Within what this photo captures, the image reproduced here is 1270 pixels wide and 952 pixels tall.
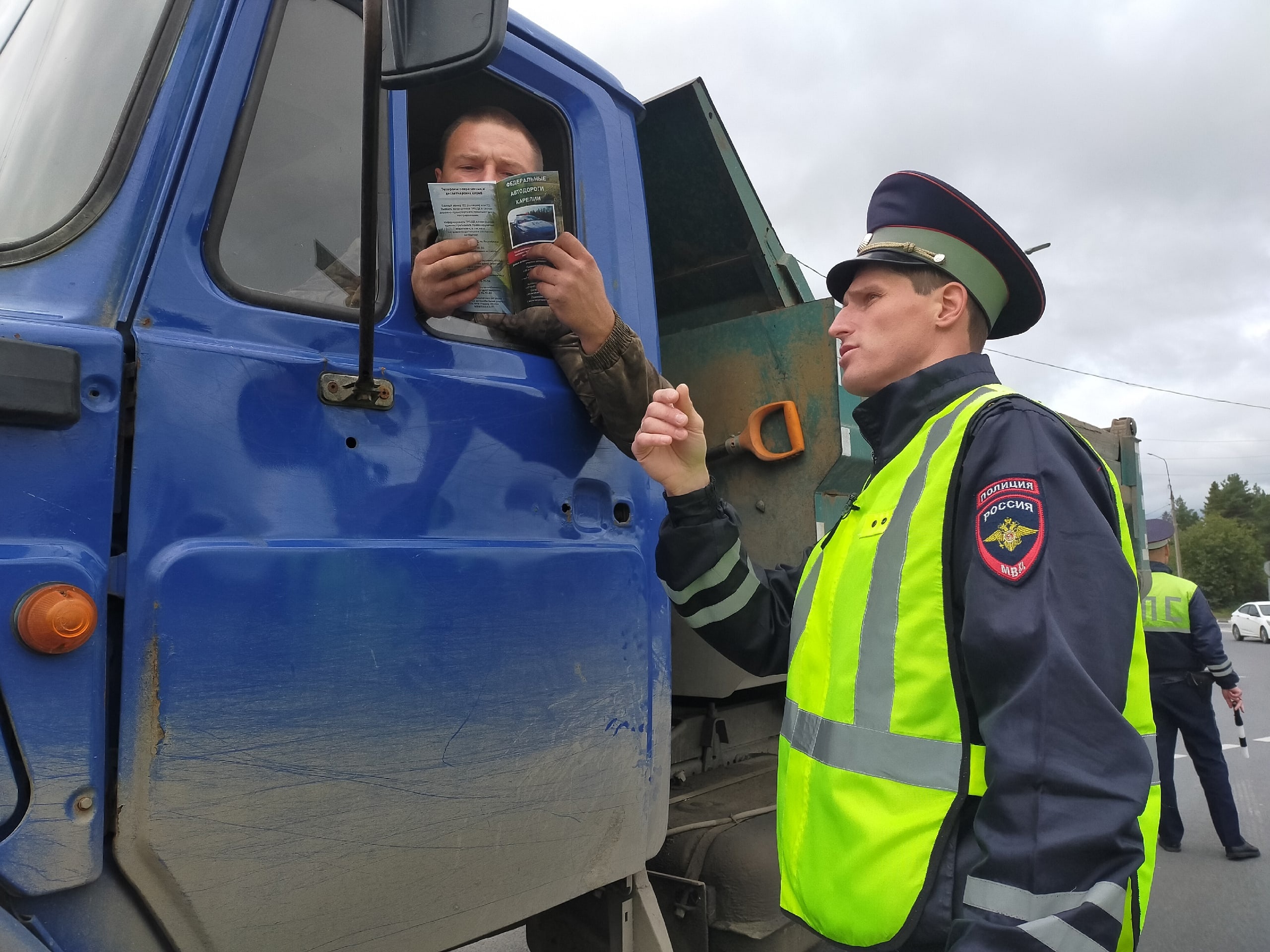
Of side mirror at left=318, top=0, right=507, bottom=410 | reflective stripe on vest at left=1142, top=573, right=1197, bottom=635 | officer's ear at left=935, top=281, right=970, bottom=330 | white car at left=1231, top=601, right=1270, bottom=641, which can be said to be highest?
side mirror at left=318, top=0, right=507, bottom=410

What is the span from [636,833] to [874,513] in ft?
2.76

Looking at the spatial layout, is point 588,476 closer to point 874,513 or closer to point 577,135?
point 874,513

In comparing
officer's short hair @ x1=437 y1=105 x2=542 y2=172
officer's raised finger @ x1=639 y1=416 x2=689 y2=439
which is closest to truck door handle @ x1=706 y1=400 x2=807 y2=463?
officer's raised finger @ x1=639 y1=416 x2=689 y2=439

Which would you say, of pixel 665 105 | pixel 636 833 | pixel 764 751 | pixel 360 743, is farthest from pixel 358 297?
pixel 764 751

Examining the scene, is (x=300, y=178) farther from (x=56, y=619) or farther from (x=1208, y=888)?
(x=1208, y=888)

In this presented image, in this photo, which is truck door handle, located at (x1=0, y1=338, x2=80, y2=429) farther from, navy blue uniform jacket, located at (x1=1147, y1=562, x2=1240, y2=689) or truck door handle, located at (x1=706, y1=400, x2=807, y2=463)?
navy blue uniform jacket, located at (x1=1147, y1=562, x2=1240, y2=689)

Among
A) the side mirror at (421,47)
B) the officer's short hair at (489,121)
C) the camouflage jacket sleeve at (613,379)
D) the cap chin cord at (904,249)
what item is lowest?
the camouflage jacket sleeve at (613,379)

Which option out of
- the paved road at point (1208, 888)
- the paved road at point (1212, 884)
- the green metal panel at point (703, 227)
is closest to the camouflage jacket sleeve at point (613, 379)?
the green metal panel at point (703, 227)

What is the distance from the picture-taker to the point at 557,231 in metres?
1.61

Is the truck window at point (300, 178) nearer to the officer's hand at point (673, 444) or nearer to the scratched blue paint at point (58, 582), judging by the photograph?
the scratched blue paint at point (58, 582)

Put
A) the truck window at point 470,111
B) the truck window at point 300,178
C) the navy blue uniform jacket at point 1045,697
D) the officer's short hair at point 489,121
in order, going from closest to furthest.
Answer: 1. the navy blue uniform jacket at point 1045,697
2. the truck window at point 300,178
3. the truck window at point 470,111
4. the officer's short hair at point 489,121

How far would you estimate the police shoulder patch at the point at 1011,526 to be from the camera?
3.77 feet

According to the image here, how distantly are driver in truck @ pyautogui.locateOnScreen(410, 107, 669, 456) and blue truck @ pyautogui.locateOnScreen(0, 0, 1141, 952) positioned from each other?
0.13ft

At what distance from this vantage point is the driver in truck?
162 cm
